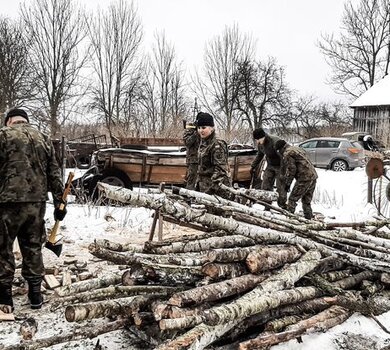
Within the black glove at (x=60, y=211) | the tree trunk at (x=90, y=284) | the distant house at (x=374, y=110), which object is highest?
the distant house at (x=374, y=110)

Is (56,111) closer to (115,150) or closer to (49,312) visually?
(115,150)

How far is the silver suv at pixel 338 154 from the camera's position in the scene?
19.0m

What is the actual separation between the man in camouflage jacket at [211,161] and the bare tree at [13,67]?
17.0m

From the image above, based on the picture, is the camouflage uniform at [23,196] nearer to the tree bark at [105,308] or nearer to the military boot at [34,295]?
the military boot at [34,295]

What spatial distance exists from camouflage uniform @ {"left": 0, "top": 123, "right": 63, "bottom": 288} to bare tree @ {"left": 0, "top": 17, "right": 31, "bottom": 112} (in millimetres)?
17922

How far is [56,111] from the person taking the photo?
80.1 feet

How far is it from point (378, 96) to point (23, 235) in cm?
3221

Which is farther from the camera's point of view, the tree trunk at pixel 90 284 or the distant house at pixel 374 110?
the distant house at pixel 374 110

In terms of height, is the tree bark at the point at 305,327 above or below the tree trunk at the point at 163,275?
below

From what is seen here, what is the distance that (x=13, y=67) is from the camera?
22.2 meters

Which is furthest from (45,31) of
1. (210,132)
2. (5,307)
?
(5,307)

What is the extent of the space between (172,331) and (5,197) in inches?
76.3

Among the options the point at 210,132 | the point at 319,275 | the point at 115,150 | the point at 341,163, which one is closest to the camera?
the point at 319,275

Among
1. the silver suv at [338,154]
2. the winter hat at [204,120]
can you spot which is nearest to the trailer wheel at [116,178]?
the winter hat at [204,120]
